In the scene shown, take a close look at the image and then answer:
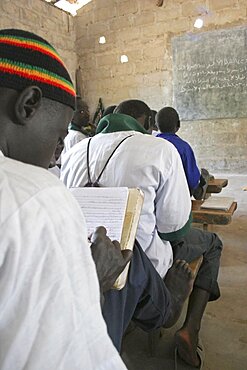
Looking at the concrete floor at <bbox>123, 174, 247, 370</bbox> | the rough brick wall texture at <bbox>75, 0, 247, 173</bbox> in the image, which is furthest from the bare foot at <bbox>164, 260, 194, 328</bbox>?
the rough brick wall texture at <bbox>75, 0, 247, 173</bbox>

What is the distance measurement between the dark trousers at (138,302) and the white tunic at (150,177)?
228mm

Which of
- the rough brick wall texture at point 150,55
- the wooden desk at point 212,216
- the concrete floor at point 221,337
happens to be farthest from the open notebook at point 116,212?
the rough brick wall texture at point 150,55

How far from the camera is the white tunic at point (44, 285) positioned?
417 millimetres

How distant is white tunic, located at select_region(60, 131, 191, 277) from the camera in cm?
146

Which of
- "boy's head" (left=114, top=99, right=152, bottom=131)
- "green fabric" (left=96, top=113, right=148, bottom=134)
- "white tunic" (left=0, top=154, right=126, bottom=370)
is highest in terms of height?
"boy's head" (left=114, top=99, right=152, bottom=131)

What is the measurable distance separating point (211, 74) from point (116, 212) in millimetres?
5565

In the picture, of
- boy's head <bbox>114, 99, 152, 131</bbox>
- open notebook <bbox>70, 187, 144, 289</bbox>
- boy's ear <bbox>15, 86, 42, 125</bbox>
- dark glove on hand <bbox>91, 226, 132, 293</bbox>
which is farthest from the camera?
boy's head <bbox>114, 99, 152, 131</bbox>

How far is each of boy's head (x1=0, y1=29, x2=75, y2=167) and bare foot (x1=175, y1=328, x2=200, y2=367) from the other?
129 cm

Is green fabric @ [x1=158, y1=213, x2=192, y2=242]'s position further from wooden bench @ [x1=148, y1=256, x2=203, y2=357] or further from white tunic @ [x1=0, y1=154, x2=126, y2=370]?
white tunic @ [x1=0, y1=154, x2=126, y2=370]

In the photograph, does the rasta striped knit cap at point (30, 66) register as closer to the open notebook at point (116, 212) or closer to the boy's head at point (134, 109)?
the open notebook at point (116, 212)

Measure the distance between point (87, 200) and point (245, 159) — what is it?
5396 mm

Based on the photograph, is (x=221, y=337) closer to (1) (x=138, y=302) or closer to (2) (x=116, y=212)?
(1) (x=138, y=302)

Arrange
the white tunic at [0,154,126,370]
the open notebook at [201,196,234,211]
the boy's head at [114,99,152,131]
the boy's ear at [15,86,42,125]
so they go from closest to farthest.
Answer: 1. the white tunic at [0,154,126,370]
2. the boy's ear at [15,86,42,125]
3. the boy's head at [114,99,152,131]
4. the open notebook at [201,196,234,211]

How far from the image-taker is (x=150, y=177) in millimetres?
1458
